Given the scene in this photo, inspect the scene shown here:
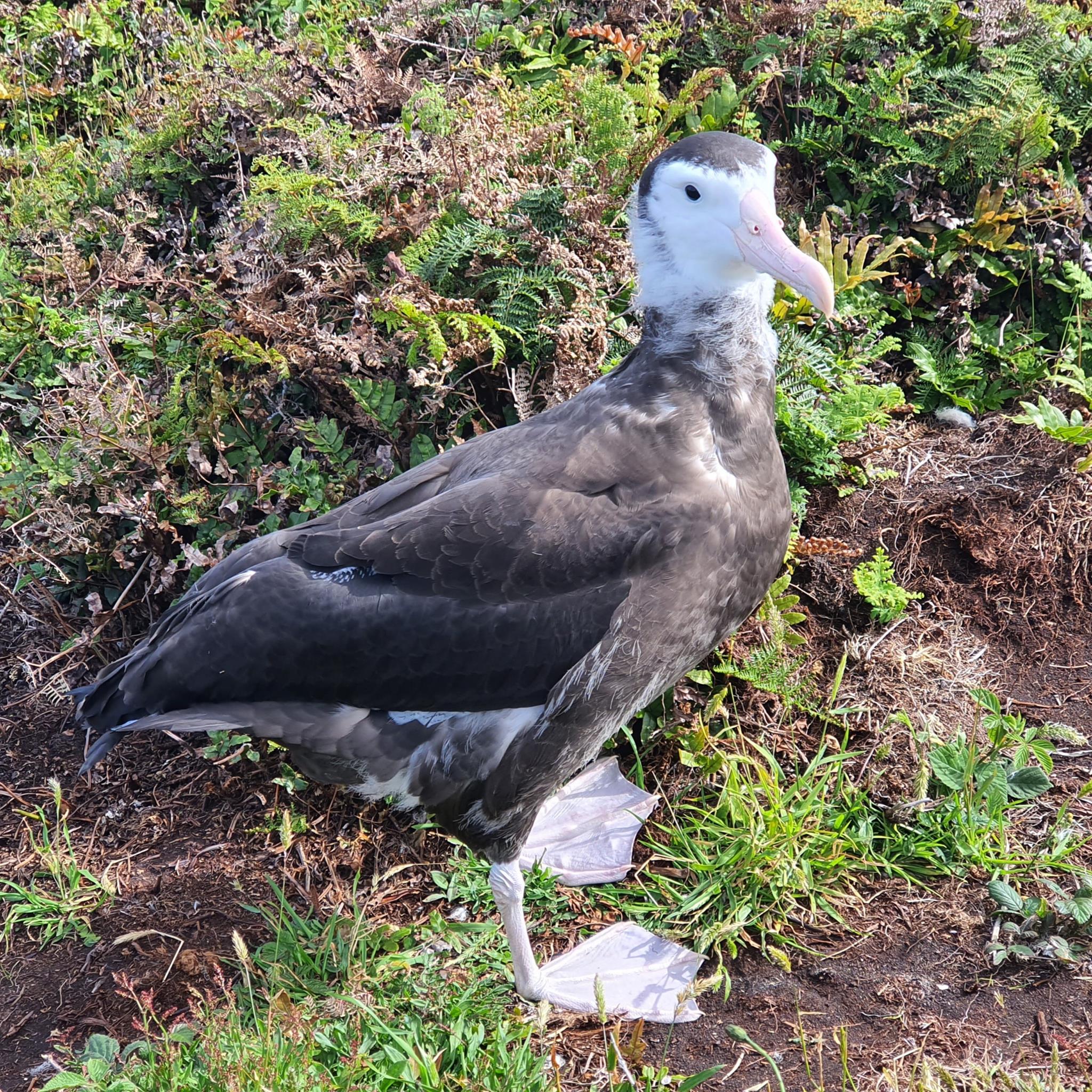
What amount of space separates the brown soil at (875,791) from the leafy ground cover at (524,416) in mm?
14

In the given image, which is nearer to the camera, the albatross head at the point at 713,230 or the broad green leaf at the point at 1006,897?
the albatross head at the point at 713,230

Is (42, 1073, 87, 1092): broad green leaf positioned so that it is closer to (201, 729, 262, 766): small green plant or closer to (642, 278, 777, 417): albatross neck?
(201, 729, 262, 766): small green plant

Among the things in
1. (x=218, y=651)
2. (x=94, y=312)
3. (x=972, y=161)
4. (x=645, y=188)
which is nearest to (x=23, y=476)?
(x=94, y=312)

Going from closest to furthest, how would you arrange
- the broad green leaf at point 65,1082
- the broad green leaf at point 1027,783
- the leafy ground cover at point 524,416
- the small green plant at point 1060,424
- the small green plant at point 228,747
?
the broad green leaf at point 65,1082 < the leafy ground cover at point 524,416 < the broad green leaf at point 1027,783 < the small green plant at point 228,747 < the small green plant at point 1060,424

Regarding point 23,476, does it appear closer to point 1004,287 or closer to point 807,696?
point 807,696

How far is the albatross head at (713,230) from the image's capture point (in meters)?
3.09

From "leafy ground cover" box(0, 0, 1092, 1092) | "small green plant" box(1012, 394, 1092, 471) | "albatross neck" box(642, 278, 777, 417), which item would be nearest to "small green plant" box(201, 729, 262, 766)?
"leafy ground cover" box(0, 0, 1092, 1092)

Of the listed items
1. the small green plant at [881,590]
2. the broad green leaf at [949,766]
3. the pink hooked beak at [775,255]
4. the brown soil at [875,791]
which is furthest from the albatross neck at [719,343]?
the broad green leaf at [949,766]

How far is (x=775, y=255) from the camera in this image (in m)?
3.08

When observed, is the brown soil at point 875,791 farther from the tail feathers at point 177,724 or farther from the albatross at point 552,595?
the tail feathers at point 177,724

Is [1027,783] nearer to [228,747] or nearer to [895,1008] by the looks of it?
[895,1008]

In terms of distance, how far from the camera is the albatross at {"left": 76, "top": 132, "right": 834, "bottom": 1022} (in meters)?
3.16

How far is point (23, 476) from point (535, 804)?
8.39 feet

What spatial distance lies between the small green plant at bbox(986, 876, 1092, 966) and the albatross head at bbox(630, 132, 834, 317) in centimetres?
180
